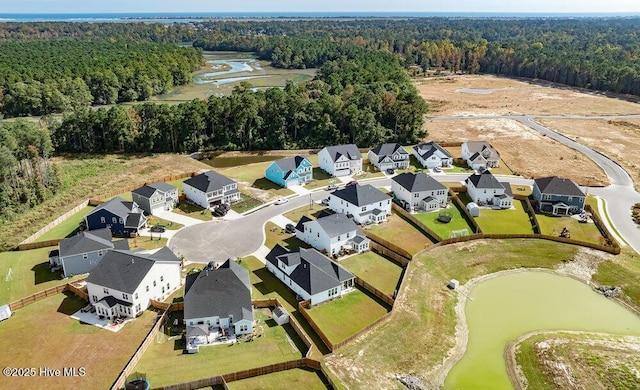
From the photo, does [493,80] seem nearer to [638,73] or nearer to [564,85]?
[564,85]

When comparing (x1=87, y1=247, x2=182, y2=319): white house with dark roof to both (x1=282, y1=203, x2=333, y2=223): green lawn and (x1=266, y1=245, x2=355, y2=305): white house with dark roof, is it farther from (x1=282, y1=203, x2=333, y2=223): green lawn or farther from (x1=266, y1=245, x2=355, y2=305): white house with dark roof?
(x1=282, y1=203, x2=333, y2=223): green lawn

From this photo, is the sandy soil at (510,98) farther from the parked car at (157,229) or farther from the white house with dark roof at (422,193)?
the parked car at (157,229)

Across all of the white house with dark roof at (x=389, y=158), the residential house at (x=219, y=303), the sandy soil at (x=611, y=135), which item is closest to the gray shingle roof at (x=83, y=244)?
the residential house at (x=219, y=303)

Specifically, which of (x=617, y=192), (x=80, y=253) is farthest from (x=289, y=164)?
(x=617, y=192)

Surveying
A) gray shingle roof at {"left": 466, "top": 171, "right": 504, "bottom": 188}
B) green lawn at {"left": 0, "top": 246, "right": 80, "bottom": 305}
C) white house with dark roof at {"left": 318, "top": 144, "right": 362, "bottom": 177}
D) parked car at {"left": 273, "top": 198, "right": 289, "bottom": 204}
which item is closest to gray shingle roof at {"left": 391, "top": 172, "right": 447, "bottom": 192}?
gray shingle roof at {"left": 466, "top": 171, "right": 504, "bottom": 188}

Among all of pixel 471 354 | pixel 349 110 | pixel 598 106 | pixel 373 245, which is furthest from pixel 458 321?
pixel 598 106
